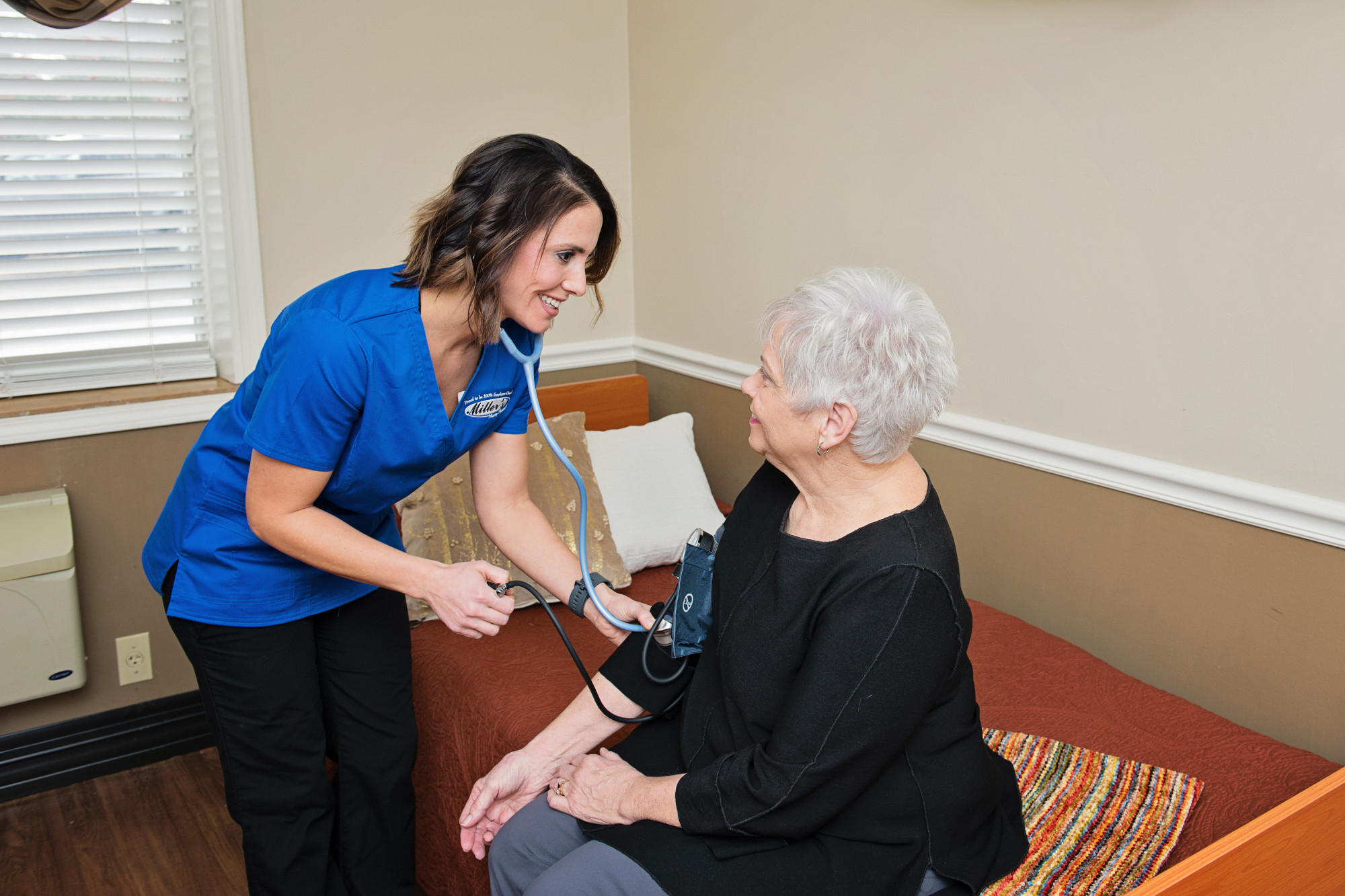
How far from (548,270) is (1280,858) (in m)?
1.10

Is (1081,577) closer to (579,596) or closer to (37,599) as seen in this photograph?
(579,596)

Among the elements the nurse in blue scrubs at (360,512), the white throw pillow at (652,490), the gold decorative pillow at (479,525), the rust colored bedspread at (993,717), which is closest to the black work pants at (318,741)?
the nurse in blue scrubs at (360,512)

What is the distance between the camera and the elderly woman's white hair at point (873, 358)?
111 cm

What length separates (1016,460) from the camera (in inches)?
74.3

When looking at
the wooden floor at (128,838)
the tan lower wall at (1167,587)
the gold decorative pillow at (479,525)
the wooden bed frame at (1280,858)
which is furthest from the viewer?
the gold decorative pillow at (479,525)

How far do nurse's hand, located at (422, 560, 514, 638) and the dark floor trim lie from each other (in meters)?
1.53

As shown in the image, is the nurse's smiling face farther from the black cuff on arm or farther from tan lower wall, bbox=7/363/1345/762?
tan lower wall, bbox=7/363/1345/762

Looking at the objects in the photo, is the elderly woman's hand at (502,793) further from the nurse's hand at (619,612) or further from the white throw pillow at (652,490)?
the white throw pillow at (652,490)

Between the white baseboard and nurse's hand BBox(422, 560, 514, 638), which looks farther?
the white baseboard

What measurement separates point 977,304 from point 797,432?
3.05 feet

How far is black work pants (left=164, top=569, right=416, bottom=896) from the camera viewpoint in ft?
4.71

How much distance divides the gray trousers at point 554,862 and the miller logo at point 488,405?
1.82ft

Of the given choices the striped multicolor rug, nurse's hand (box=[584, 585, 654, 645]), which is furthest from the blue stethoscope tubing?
the striped multicolor rug

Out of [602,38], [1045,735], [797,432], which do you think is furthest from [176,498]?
[602,38]
